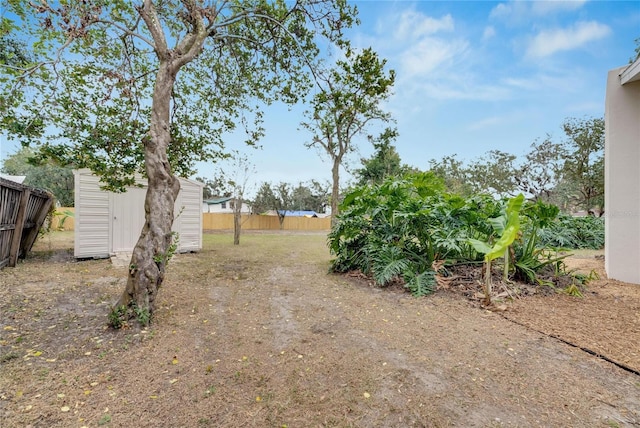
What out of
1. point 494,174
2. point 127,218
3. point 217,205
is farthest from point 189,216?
point 217,205

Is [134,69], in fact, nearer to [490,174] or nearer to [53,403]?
[53,403]

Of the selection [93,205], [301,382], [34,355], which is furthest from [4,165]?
[301,382]

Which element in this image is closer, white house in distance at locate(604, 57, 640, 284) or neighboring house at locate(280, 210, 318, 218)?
white house in distance at locate(604, 57, 640, 284)

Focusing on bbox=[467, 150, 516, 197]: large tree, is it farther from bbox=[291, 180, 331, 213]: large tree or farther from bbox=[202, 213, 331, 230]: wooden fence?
bbox=[291, 180, 331, 213]: large tree

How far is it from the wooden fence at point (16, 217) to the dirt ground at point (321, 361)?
1472 millimetres

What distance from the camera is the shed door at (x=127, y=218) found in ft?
24.3

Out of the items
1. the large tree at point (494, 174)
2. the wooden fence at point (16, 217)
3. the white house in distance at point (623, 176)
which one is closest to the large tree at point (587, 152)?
the large tree at point (494, 174)

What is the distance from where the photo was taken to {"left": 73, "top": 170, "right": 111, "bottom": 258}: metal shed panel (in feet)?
22.4

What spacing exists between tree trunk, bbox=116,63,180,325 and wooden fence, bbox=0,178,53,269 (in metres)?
3.61

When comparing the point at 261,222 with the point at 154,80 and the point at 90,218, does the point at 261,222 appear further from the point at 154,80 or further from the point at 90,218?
the point at 154,80

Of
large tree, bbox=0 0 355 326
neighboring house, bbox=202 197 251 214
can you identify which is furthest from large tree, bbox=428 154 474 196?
neighboring house, bbox=202 197 251 214

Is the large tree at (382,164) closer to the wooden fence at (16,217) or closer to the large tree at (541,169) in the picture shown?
the large tree at (541,169)

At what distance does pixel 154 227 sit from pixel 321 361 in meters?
2.32

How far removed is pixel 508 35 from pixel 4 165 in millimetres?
36868
